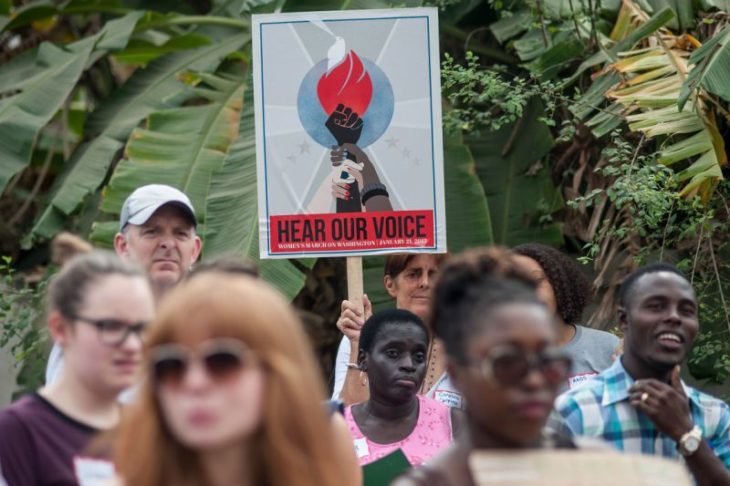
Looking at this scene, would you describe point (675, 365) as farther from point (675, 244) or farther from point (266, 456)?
point (675, 244)

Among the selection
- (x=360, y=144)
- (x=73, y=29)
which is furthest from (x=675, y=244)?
(x=73, y=29)

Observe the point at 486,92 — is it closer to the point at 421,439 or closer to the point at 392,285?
the point at 392,285

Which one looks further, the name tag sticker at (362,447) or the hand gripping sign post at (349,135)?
the hand gripping sign post at (349,135)

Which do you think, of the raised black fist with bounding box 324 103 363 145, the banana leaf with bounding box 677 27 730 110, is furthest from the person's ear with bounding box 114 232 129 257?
the banana leaf with bounding box 677 27 730 110

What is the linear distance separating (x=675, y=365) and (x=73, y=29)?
996 cm

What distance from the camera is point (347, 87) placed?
282 inches

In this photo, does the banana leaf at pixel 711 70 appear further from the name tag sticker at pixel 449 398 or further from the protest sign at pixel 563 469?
the protest sign at pixel 563 469

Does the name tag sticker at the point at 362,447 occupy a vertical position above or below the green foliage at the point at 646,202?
below

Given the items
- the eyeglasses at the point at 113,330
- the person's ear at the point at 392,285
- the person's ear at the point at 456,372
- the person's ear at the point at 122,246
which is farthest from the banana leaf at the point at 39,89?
the person's ear at the point at 456,372

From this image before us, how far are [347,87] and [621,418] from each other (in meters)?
2.95

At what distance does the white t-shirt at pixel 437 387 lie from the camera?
617 cm

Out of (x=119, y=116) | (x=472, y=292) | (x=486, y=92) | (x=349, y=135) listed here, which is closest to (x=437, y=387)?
(x=349, y=135)

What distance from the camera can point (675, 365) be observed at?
4871 mm

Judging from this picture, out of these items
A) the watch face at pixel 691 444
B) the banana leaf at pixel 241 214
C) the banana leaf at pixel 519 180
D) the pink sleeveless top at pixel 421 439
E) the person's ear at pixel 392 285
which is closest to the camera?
the watch face at pixel 691 444
